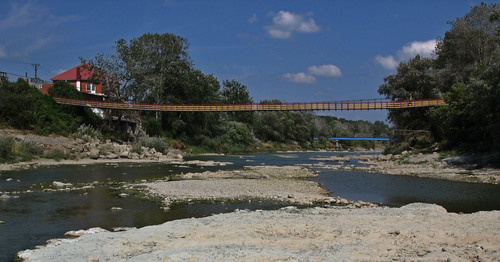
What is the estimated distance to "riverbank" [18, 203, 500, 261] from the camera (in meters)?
8.75

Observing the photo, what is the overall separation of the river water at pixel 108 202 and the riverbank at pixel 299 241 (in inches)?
78.9

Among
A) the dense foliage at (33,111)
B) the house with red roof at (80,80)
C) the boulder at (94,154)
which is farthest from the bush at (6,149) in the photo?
the house with red roof at (80,80)

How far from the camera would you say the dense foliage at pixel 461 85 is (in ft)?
110

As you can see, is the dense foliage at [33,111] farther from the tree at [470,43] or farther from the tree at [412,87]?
the tree at [470,43]

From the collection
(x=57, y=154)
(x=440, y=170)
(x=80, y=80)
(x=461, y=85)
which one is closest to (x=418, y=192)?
(x=440, y=170)

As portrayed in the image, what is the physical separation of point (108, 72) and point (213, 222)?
183ft

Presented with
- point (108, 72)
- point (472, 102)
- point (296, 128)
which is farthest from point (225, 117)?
point (472, 102)

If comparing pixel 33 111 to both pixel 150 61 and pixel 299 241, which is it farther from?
pixel 299 241

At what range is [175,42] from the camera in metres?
74.4

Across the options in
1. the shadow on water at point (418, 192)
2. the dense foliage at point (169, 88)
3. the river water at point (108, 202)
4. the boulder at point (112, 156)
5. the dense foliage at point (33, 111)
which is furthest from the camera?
the dense foliage at point (169, 88)

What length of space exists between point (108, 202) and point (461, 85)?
36388mm

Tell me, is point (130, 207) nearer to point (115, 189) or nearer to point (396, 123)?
point (115, 189)

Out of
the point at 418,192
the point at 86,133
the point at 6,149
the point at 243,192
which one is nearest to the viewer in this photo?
the point at 243,192

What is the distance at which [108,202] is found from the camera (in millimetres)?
17766
